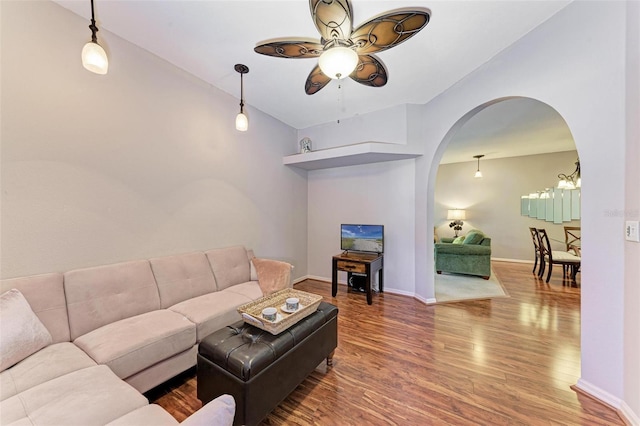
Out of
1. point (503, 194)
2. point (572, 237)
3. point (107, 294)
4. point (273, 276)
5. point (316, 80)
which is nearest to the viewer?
point (107, 294)

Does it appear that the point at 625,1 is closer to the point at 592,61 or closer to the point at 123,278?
the point at 592,61

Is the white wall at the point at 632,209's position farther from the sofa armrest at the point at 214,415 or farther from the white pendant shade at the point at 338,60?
the sofa armrest at the point at 214,415

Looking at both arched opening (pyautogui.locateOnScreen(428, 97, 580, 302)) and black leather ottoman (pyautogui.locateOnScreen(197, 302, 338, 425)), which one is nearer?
black leather ottoman (pyautogui.locateOnScreen(197, 302, 338, 425))

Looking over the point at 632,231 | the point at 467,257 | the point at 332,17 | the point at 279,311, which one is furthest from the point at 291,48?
the point at 467,257

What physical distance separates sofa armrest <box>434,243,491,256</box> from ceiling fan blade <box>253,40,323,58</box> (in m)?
4.31

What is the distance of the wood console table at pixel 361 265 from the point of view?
333cm

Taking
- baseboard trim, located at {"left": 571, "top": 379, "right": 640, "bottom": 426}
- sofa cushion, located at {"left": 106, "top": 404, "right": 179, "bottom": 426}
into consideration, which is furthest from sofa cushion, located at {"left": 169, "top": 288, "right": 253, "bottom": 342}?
baseboard trim, located at {"left": 571, "top": 379, "right": 640, "bottom": 426}

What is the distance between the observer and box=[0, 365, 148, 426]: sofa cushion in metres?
0.94

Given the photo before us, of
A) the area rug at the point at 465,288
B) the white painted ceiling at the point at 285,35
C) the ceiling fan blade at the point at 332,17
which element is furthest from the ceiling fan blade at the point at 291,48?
the area rug at the point at 465,288

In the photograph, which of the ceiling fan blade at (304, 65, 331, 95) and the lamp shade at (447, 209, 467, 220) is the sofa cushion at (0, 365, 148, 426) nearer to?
the ceiling fan blade at (304, 65, 331, 95)

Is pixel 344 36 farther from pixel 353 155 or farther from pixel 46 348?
pixel 46 348

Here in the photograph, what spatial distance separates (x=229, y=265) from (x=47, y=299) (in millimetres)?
1441

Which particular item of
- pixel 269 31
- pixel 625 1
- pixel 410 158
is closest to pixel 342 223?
pixel 410 158

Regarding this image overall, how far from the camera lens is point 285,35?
209 cm
